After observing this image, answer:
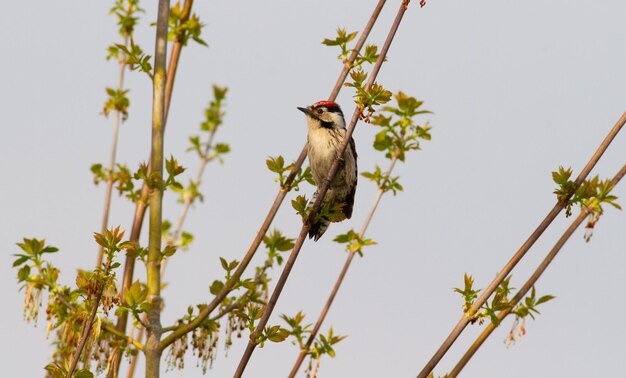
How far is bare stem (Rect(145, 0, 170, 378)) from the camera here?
4.80 meters

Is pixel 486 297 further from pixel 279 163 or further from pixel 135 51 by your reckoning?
pixel 135 51

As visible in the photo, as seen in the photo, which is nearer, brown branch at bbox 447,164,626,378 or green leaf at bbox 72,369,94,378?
brown branch at bbox 447,164,626,378

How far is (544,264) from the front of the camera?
14.1ft

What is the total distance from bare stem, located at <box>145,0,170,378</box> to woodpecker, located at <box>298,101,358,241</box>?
1.94 metres

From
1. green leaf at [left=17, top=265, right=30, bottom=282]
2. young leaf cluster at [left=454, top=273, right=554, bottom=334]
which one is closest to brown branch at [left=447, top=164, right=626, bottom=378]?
young leaf cluster at [left=454, top=273, right=554, bottom=334]

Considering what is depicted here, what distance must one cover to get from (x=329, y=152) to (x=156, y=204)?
2312mm

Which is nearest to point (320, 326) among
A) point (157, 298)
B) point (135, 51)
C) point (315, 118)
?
point (157, 298)

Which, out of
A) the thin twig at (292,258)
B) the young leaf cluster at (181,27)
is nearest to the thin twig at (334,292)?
the thin twig at (292,258)

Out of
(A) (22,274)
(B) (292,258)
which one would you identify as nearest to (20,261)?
(A) (22,274)

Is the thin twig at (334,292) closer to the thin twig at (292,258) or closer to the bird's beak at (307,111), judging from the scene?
the thin twig at (292,258)

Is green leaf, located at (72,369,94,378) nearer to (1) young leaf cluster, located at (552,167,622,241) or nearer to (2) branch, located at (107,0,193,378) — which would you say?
(2) branch, located at (107,0,193,378)

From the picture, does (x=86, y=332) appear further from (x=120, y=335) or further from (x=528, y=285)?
(x=528, y=285)

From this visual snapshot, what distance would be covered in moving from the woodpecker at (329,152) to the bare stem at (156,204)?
1.94 m

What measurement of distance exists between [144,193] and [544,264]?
2.53 meters
